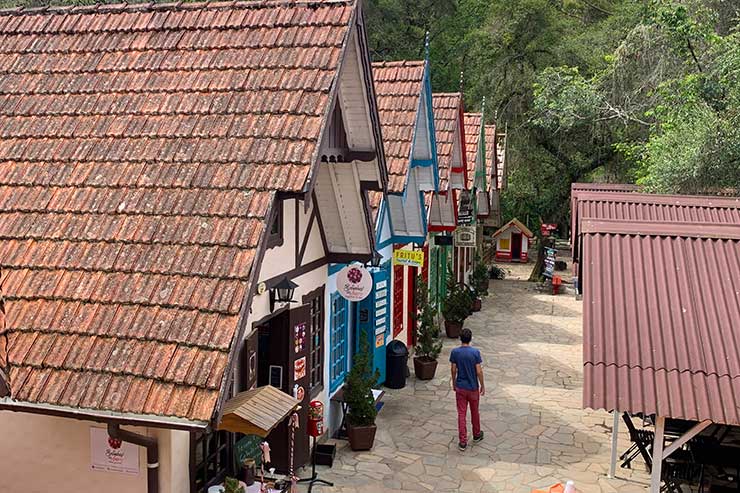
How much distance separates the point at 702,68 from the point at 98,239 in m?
15.9

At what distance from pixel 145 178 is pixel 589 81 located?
813 inches

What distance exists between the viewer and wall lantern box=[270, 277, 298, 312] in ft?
26.5

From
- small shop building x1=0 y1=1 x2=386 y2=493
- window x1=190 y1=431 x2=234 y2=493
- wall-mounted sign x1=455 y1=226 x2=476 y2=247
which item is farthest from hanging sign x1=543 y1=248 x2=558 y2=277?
window x1=190 y1=431 x2=234 y2=493

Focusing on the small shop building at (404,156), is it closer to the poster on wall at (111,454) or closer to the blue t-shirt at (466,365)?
the blue t-shirt at (466,365)

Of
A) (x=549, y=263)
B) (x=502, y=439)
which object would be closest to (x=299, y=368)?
(x=502, y=439)

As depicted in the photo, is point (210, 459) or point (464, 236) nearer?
point (210, 459)

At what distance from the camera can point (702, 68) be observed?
1778 centimetres

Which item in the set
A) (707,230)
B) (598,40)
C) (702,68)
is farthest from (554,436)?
(598,40)

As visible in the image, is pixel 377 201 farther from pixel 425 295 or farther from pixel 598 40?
pixel 598 40

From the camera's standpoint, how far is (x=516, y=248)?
3556 centimetres

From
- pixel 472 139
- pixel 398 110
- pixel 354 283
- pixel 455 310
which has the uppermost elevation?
pixel 472 139

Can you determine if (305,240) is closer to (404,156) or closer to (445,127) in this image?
(404,156)

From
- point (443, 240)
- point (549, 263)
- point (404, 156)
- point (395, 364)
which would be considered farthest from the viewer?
point (549, 263)

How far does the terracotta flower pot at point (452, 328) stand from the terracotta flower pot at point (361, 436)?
8320 mm
